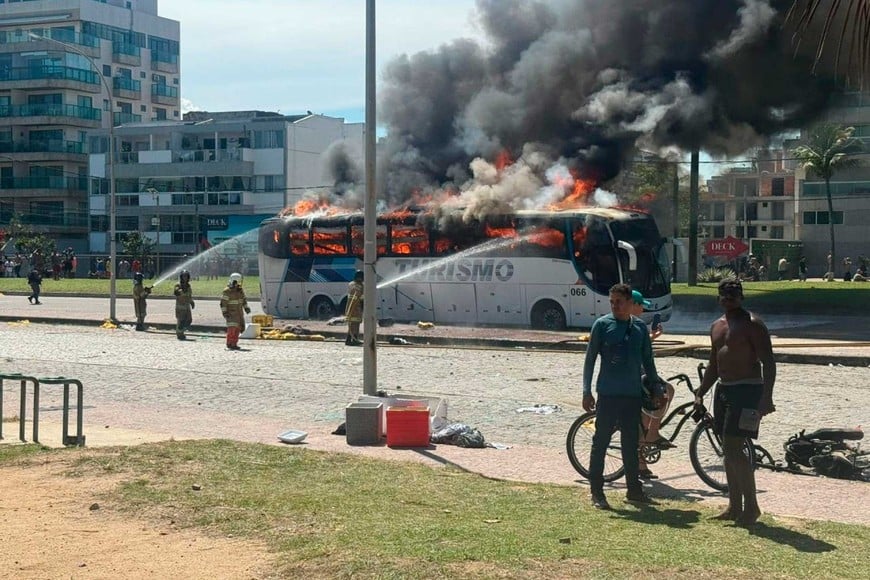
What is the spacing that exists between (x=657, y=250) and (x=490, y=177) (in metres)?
6.28

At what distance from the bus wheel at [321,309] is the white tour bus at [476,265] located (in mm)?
28

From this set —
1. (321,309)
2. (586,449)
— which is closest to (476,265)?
(321,309)

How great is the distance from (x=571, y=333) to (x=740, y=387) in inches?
666

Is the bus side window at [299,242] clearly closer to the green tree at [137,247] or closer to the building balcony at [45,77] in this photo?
the green tree at [137,247]

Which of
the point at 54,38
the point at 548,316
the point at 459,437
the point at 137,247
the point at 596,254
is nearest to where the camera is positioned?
the point at 459,437

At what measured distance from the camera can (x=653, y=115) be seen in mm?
31219

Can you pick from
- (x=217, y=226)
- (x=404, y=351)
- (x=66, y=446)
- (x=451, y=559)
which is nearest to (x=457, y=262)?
(x=404, y=351)

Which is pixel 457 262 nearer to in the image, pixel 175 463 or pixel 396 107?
pixel 396 107

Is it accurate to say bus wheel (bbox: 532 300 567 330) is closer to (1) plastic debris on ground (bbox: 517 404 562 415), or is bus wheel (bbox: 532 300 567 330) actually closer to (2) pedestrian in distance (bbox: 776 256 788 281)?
(1) plastic debris on ground (bbox: 517 404 562 415)

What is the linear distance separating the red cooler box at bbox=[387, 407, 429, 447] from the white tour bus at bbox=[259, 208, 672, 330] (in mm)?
14725

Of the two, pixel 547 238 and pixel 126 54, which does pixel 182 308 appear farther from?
pixel 126 54

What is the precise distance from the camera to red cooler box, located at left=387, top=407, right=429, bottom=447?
10656 millimetres

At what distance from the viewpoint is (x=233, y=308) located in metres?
21.2

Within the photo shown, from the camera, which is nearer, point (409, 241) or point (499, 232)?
point (499, 232)
